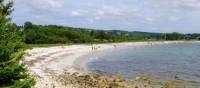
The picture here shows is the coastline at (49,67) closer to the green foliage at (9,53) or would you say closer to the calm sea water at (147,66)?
the calm sea water at (147,66)

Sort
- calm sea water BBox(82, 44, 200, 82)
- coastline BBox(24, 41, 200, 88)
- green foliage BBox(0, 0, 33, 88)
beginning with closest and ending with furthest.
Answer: green foliage BBox(0, 0, 33, 88) → coastline BBox(24, 41, 200, 88) → calm sea water BBox(82, 44, 200, 82)

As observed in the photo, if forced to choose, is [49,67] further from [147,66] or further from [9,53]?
[9,53]

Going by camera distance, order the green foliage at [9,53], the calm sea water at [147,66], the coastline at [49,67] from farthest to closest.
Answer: the calm sea water at [147,66] → the coastline at [49,67] → the green foliage at [9,53]

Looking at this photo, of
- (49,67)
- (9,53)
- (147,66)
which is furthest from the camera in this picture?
(147,66)

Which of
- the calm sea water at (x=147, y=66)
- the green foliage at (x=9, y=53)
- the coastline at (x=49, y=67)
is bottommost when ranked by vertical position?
the calm sea water at (x=147, y=66)

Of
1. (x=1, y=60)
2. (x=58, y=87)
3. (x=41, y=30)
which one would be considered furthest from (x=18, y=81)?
(x=41, y=30)

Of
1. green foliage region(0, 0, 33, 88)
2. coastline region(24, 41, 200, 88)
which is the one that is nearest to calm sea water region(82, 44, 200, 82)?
coastline region(24, 41, 200, 88)

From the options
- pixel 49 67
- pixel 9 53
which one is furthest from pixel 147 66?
pixel 9 53

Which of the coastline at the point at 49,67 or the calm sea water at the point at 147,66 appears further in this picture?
the calm sea water at the point at 147,66

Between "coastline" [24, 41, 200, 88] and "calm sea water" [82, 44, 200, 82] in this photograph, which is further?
"calm sea water" [82, 44, 200, 82]

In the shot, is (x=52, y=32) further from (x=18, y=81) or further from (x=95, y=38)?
(x=18, y=81)

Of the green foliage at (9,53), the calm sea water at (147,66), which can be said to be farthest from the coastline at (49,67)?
the green foliage at (9,53)

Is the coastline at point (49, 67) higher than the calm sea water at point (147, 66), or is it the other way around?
the coastline at point (49, 67)

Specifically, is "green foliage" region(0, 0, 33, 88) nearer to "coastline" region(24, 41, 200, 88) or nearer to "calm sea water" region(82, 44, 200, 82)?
"coastline" region(24, 41, 200, 88)
